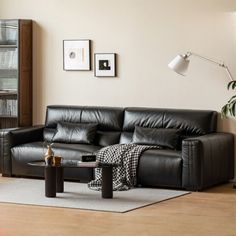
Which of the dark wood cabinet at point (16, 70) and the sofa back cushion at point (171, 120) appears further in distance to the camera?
the dark wood cabinet at point (16, 70)

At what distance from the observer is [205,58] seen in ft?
27.9

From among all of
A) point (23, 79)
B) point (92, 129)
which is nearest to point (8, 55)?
point (23, 79)

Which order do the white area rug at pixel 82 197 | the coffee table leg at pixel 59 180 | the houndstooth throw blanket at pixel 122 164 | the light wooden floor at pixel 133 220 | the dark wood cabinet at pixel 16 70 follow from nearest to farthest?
the light wooden floor at pixel 133 220, the white area rug at pixel 82 197, the coffee table leg at pixel 59 180, the houndstooth throw blanket at pixel 122 164, the dark wood cabinet at pixel 16 70

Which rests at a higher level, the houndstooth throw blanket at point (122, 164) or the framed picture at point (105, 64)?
the framed picture at point (105, 64)

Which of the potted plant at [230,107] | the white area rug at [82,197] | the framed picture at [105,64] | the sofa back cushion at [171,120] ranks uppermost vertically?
the framed picture at [105,64]

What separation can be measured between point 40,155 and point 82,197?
1263 millimetres

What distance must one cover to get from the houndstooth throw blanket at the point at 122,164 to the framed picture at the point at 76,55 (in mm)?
1664

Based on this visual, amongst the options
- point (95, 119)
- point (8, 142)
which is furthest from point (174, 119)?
point (8, 142)

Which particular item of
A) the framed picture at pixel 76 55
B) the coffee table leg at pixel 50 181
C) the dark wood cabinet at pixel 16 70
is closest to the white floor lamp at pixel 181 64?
the framed picture at pixel 76 55

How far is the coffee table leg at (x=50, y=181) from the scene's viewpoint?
286 inches

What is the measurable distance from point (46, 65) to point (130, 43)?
4.11 feet

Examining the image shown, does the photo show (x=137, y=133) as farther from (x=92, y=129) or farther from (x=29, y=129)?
(x=29, y=129)

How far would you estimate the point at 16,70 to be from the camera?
30.9 feet

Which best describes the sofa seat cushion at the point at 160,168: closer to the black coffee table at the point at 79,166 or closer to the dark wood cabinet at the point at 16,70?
the black coffee table at the point at 79,166
